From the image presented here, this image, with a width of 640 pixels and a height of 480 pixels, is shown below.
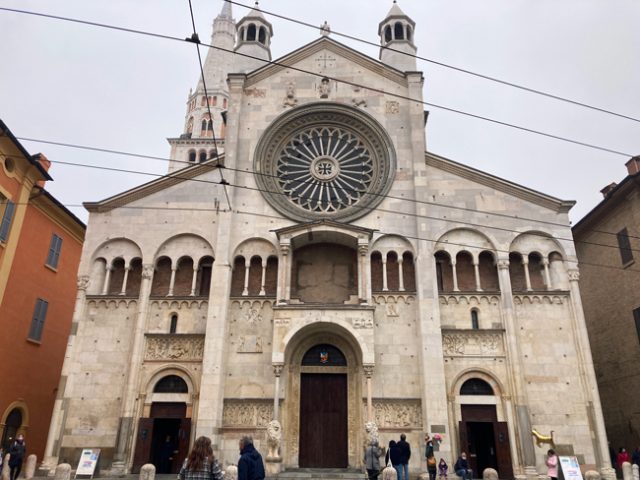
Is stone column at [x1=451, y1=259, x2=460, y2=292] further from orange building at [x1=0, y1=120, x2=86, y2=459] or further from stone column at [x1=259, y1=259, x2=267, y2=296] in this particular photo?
orange building at [x1=0, y1=120, x2=86, y2=459]

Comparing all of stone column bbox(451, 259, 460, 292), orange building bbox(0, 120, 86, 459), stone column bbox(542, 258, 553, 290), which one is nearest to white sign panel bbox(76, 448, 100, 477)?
orange building bbox(0, 120, 86, 459)

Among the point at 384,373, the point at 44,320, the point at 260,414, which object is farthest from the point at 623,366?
the point at 44,320

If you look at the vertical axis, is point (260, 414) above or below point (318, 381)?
below

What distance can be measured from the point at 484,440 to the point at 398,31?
21909 millimetres

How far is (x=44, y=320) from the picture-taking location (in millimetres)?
24188

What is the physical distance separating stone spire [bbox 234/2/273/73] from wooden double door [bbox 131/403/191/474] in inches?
708

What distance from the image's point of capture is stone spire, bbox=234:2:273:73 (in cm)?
2783

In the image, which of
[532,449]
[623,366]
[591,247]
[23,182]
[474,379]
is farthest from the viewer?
[591,247]

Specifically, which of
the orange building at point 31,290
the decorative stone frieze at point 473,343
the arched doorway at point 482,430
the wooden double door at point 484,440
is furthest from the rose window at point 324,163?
the orange building at point 31,290

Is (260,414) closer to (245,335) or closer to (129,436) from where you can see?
(245,335)

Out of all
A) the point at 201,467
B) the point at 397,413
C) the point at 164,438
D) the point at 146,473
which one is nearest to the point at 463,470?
the point at 397,413

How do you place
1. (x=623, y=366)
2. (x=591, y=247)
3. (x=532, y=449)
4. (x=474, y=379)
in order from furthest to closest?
(x=591, y=247) < (x=623, y=366) < (x=474, y=379) < (x=532, y=449)

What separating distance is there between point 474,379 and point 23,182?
20.8 m

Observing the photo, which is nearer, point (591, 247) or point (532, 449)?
point (532, 449)
